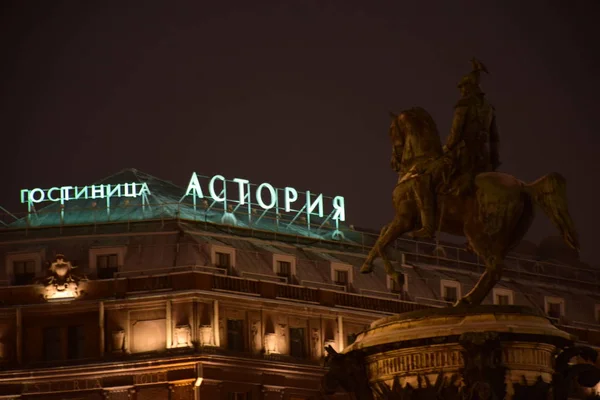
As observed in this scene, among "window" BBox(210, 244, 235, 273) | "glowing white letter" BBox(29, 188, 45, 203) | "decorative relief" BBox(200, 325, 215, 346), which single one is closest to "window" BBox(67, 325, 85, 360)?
"decorative relief" BBox(200, 325, 215, 346)

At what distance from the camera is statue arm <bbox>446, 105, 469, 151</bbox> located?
1293 inches

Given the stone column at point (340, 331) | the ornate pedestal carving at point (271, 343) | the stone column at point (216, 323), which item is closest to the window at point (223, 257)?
the stone column at point (216, 323)

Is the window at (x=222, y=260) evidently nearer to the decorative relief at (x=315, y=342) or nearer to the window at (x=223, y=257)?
the window at (x=223, y=257)

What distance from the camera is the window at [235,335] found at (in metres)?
97.0

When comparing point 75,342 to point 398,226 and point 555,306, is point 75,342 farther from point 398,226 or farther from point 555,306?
point 398,226

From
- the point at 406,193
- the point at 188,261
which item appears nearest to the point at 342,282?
the point at 188,261

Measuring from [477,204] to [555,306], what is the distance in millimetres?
84640

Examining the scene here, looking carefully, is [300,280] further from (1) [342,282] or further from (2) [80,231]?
(2) [80,231]

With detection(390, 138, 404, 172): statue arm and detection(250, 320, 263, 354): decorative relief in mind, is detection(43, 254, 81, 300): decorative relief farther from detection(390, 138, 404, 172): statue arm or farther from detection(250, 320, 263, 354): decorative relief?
detection(390, 138, 404, 172): statue arm

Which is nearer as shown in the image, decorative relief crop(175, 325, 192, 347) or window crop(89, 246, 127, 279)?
decorative relief crop(175, 325, 192, 347)

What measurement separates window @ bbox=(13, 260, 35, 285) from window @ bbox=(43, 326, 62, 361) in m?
3.83

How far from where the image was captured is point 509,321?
3092 cm

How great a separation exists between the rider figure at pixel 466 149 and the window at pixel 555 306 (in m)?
82.4

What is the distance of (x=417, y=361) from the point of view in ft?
103
